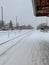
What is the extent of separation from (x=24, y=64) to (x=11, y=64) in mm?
552

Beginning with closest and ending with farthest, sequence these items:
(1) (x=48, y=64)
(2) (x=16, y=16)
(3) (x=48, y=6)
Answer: (1) (x=48, y=64), (3) (x=48, y=6), (2) (x=16, y=16)

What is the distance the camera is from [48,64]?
6.82 meters

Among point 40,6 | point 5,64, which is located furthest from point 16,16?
point 5,64

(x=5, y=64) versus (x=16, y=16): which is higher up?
(x=16, y=16)

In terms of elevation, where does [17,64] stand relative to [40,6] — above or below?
below

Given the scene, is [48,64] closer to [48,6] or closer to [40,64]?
[40,64]

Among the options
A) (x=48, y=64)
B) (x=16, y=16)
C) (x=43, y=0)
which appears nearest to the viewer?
(x=48, y=64)

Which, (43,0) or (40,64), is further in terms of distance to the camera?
(43,0)

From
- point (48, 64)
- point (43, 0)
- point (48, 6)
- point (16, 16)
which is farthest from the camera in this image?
point (16, 16)

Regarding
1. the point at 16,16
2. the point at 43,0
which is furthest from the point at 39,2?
the point at 16,16

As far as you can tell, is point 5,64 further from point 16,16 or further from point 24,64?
point 16,16

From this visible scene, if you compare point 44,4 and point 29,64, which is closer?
point 29,64

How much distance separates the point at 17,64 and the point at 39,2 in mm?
16222

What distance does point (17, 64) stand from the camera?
700 cm
